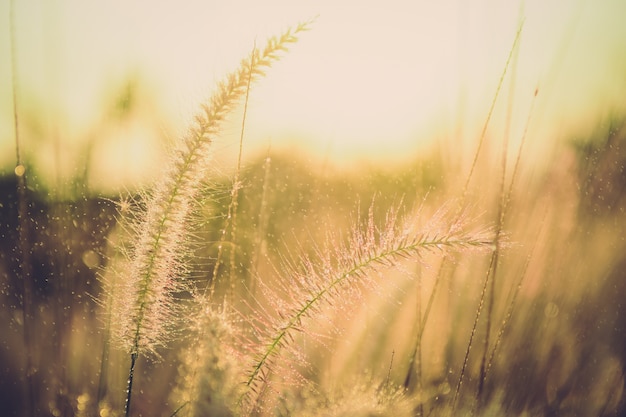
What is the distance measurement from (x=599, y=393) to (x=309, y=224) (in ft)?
3.05

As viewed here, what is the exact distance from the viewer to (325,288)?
59cm

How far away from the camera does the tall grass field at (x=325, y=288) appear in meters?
0.60

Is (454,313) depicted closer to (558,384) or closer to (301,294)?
(558,384)

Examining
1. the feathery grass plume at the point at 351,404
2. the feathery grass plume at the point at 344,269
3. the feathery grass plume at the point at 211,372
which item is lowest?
the feathery grass plume at the point at 351,404

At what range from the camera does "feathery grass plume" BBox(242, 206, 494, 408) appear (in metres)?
0.57

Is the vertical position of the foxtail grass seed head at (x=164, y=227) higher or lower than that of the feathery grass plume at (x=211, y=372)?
higher

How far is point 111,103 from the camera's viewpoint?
51.8 inches

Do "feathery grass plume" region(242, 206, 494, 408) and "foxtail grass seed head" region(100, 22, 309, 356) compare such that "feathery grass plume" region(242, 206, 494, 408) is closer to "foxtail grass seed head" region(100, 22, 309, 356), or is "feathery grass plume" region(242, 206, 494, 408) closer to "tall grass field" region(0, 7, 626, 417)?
"tall grass field" region(0, 7, 626, 417)

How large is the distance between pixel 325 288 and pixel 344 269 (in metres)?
0.03

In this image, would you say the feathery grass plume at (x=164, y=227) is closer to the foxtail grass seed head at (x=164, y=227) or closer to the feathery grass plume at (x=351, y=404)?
the foxtail grass seed head at (x=164, y=227)

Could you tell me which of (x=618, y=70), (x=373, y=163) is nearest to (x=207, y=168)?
(x=373, y=163)

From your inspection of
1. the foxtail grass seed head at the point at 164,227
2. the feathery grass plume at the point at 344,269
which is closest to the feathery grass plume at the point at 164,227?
the foxtail grass seed head at the point at 164,227

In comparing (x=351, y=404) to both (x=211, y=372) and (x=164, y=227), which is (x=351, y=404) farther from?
(x=164, y=227)

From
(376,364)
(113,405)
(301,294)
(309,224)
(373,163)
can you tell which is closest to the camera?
(301,294)
